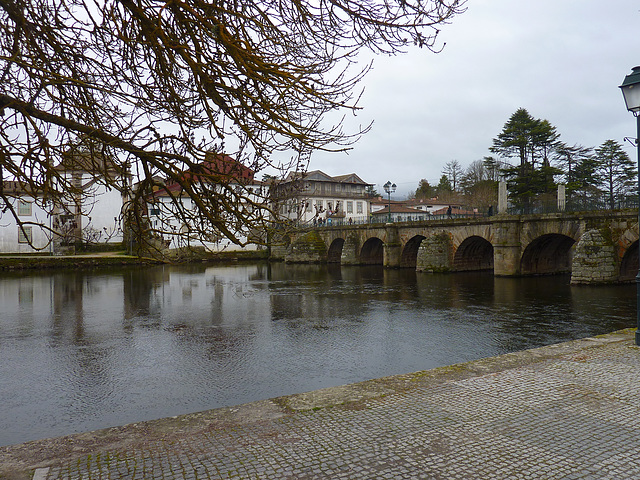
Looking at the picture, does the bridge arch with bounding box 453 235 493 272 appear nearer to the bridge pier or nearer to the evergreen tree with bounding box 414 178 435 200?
the bridge pier

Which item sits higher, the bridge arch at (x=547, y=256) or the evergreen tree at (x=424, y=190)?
the evergreen tree at (x=424, y=190)

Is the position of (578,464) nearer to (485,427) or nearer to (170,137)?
(485,427)

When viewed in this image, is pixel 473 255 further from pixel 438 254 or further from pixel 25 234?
pixel 25 234

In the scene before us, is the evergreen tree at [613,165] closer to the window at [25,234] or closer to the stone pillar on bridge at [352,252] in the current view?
the stone pillar on bridge at [352,252]

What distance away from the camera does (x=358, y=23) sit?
5.65 metres

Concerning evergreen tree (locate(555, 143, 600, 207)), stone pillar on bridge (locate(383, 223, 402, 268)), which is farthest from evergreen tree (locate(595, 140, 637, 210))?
stone pillar on bridge (locate(383, 223, 402, 268))

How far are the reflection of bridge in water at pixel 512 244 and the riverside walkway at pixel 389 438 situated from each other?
1035 centimetres

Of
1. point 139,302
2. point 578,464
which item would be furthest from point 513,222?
point 578,464

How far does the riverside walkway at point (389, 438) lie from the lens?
3.79 m

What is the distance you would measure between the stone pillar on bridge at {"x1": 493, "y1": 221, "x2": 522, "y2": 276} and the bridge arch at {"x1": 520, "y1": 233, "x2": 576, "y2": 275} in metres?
0.43

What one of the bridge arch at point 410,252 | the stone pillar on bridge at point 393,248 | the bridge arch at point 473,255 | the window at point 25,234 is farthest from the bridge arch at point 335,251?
the window at point 25,234

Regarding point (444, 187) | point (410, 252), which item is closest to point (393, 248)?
point (410, 252)

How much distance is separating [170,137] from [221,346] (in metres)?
8.34

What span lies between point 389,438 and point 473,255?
33.9 meters
